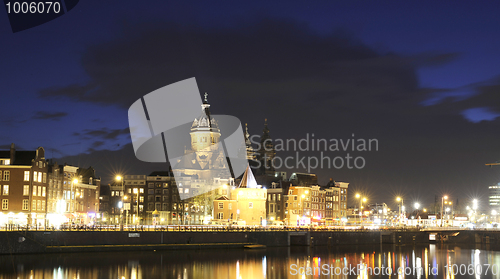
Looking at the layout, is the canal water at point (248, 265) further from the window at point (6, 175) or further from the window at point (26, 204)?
the window at point (6, 175)

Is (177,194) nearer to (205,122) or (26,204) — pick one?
(205,122)

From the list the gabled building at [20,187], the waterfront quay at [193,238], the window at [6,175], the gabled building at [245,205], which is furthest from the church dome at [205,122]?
the window at [6,175]

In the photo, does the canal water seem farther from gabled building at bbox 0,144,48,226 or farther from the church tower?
the church tower

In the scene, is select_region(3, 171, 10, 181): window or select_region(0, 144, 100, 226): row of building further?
select_region(3, 171, 10, 181): window

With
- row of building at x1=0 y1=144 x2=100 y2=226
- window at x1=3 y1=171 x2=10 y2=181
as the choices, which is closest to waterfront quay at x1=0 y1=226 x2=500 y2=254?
row of building at x1=0 y1=144 x2=100 y2=226

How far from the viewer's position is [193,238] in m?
89.4

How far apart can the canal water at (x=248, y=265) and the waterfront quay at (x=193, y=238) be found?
2.59 m

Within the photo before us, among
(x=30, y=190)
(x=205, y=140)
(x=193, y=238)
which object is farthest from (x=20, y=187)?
(x=205, y=140)

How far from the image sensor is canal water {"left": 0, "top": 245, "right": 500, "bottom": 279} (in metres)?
63.4

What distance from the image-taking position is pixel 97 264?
67.9m

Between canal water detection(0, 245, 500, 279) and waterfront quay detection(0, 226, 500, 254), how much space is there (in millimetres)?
2586

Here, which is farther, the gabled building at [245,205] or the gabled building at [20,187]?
the gabled building at [245,205]

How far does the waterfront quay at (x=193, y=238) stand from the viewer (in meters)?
76.1

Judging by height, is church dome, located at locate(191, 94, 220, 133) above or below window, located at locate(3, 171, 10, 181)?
above
